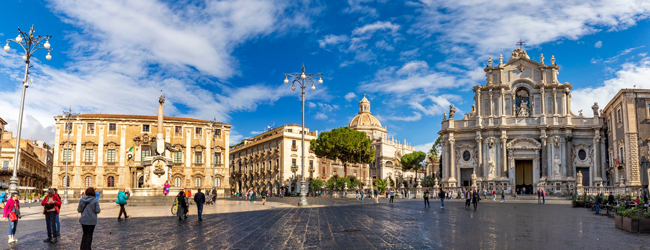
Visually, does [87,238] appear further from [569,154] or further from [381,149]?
[381,149]

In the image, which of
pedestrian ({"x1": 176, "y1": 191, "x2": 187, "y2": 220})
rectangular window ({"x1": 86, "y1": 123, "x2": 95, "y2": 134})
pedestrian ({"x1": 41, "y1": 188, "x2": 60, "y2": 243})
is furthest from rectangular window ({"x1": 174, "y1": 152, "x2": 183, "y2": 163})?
pedestrian ({"x1": 41, "y1": 188, "x2": 60, "y2": 243})

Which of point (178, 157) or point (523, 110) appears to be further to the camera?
point (178, 157)

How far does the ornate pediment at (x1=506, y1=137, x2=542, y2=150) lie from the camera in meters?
56.1

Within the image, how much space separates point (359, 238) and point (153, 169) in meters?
27.5

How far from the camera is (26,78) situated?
21.9m

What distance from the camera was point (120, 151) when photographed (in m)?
62.1

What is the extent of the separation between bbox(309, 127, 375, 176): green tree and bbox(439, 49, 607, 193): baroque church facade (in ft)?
48.7

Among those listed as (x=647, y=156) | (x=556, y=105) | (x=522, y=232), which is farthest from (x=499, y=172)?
(x=522, y=232)

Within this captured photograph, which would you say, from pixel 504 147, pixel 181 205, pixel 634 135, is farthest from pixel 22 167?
pixel 634 135

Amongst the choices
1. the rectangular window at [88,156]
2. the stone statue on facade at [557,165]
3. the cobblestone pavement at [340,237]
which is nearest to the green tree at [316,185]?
the rectangular window at [88,156]

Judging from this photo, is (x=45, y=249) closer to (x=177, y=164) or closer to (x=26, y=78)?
(x=26, y=78)

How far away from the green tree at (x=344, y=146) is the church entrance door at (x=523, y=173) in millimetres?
21270

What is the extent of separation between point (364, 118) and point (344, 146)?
58.1 metres

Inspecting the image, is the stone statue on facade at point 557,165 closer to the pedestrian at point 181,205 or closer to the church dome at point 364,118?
the pedestrian at point 181,205
